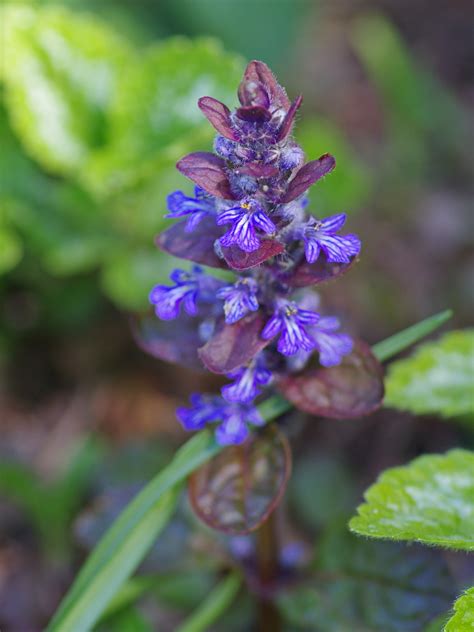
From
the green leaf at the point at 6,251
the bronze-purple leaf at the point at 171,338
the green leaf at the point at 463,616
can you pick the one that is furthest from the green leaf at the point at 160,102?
the green leaf at the point at 463,616

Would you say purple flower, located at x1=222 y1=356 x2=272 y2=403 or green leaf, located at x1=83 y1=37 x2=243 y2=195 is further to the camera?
green leaf, located at x1=83 y1=37 x2=243 y2=195

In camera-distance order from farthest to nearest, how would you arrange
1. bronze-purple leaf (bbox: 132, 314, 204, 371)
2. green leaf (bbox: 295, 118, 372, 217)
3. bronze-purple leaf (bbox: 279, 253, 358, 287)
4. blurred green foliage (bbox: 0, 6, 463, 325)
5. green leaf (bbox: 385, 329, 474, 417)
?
green leaf (bbox: 295, 118, 372, 217)
blurred green foliage (bbox: 0, 6, 463, 325)
green leaf (bbox: 385, 329, 474, 417)
bronze-purple leaf (bbox: 132, 314, 204, 371)
bronze-purple leaf (bbox: 279, 253, 358, 287)

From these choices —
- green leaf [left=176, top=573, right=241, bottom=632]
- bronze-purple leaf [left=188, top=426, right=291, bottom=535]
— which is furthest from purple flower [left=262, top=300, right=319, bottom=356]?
green leaf [left=176, top=573, right=241, bottom=632]

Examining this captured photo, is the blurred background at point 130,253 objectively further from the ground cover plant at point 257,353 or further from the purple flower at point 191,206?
the purple flower at point 191,206

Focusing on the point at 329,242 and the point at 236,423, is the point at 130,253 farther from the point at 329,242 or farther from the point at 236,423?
the point at 329,242

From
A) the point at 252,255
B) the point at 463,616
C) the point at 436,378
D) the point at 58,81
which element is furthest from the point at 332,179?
the point at 463,616

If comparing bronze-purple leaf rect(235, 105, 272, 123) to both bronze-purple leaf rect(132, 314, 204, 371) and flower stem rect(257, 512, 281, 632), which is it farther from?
flower stem rect(257, 512, 281, 632)

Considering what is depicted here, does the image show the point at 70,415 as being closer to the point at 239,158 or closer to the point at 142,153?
the point at 142,153
